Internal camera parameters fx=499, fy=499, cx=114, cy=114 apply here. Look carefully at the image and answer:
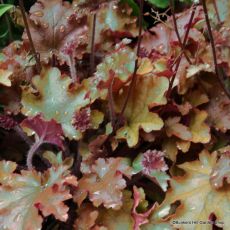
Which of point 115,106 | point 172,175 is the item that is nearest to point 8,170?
point 115,106

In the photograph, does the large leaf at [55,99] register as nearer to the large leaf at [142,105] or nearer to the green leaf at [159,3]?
the large leaf at [142,105]

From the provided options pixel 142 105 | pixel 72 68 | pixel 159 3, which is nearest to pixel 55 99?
pixel 72 68

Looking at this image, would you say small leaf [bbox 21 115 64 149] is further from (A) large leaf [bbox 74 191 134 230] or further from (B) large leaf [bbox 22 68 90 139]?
(A) large leaf [bbox 74 191 134 230]

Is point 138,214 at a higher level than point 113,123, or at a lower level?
lower

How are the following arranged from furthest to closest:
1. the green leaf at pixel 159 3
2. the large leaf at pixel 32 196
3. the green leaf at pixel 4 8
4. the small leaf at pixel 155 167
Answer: the green leaf at pixel 159 3 → the green leaf at pixel 4 8 → the small leaf at pixel 155 167 → the large leaf at pixel 32 196

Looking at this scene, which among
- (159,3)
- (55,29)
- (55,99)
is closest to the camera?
(55,99)

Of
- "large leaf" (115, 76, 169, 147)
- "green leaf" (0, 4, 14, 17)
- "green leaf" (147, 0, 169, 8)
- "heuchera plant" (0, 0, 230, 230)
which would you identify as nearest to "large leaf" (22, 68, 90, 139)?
"heuchera plant" (0, 0, 230, 230)

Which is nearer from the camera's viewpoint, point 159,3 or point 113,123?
point 113,123

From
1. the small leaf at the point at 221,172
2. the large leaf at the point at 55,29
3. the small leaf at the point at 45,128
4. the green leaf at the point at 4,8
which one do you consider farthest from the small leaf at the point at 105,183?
the green leaf at the point at 4,8

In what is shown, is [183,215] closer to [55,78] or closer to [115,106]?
[115,106]

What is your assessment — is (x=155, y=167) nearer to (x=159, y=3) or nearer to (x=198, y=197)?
(x=198, y=197)
